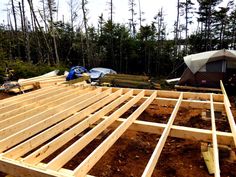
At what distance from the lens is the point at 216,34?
18.7 metres

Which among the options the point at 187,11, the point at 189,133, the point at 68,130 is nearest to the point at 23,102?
the point at 68,130

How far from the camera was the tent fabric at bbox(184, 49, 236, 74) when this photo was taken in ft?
29.1

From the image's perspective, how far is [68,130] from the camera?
2719mm

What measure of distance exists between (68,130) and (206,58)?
822cm

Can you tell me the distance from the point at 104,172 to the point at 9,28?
23.1 metres

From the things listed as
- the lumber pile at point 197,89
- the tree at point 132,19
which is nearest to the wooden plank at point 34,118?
the lumber pile at point 197,89

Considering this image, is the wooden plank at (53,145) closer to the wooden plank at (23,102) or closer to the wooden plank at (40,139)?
the wooden plank at (40,139)

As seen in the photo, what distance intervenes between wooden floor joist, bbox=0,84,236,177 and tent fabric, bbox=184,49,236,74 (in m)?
5.12

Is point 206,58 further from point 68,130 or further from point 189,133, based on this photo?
point 68,130

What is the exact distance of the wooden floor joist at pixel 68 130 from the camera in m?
1.94

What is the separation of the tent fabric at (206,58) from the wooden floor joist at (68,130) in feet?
16.8

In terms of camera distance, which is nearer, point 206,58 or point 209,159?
point 209,159

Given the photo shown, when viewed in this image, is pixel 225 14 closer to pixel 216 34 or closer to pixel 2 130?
pixel 216 34

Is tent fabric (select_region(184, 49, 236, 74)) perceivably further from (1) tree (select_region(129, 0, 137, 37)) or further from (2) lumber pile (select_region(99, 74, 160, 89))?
(1) tree (select_region(129, 0, 137, 37))
